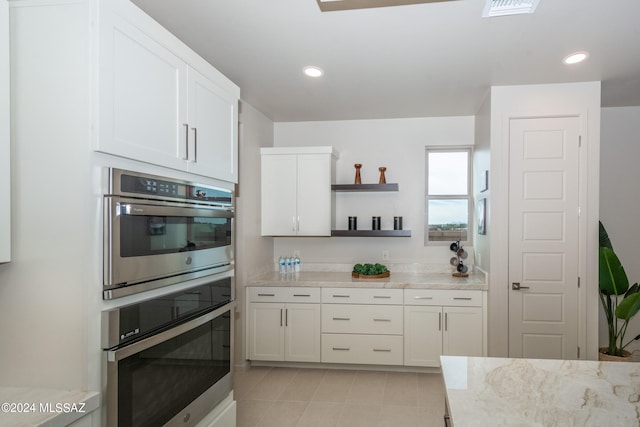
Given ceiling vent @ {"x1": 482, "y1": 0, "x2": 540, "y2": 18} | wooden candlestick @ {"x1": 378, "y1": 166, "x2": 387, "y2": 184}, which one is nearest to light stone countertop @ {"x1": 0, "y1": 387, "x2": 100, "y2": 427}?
ceiling vent @ {"x1": 482, "y1": 0, "x2": 540, "y2": 18}

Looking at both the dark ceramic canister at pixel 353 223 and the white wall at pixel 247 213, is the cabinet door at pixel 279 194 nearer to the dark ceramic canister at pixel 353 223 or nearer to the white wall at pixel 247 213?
the white wall at pixel 247 213

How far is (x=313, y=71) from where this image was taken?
333 centimetres

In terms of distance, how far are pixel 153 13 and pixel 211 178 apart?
3.33 ft

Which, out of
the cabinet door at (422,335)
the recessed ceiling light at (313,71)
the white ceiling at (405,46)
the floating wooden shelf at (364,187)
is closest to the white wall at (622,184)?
the white ceiling at (405,46)

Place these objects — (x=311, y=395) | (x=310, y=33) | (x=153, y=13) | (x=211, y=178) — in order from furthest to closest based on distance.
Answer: (x=311, y=395) < (x=310, y=33) < (x=153, y=13) < (x=211, y=178)

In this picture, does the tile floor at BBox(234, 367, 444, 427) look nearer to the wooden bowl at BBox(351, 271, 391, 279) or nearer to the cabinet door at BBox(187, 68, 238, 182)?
the wooden bowl at BBox(351, 271, 391, 279)

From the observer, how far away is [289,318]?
165 inches

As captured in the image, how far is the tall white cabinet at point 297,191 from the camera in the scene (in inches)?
177

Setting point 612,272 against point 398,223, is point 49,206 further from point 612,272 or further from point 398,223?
point 612,272

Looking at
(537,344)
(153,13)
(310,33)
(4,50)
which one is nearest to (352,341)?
(537,344)

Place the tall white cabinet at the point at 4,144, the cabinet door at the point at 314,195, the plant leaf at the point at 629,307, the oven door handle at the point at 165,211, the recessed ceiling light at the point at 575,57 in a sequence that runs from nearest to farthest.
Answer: the tall white cabinet at the point at 4,144 → the oven door handle at the point at 165,211 → the recessed ceiling light at the point at 575,57 → the plant leaf at the point at 629,307 → the cabinet door at the point at 314,195

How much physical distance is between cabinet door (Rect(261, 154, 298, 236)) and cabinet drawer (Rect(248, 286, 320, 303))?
61 cm

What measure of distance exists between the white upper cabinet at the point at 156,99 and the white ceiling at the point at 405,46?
0.51m

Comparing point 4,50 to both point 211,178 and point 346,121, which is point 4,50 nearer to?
point 211,178
